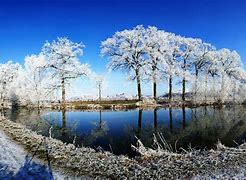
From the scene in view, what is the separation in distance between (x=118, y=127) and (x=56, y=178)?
17.3m

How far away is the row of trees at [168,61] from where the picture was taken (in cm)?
5931

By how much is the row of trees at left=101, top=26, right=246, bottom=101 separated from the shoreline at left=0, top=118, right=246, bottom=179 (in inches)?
1769

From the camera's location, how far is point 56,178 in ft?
36.9

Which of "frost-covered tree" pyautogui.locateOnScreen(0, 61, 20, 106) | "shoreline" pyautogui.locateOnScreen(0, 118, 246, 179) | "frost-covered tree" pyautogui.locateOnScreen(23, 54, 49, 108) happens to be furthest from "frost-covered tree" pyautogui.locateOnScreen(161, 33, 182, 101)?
"shoreline" pyautogui.locateOnScreen(0, 118, 246, 179)

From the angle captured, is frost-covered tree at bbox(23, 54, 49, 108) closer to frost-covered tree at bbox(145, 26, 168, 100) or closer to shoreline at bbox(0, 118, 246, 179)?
frost-covered tree at bbox(145, 26, 168, 100)

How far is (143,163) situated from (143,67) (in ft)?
155

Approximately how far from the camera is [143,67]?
59219 millimetres

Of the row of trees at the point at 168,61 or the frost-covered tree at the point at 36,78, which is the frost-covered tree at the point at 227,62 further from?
the frost-covered tree at the point at 36,78

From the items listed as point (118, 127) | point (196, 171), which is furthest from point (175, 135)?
point (196, 171)

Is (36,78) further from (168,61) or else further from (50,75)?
(168,61)

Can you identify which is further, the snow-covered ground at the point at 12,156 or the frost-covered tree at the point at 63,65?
the frost-covered tree at the point at 63,65

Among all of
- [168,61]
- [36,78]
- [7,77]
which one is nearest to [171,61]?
[168,61]

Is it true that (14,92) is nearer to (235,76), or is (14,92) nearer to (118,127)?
(118,127)

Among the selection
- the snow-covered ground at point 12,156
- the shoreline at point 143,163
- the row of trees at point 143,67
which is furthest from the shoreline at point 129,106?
the shoreline at point 143,163
